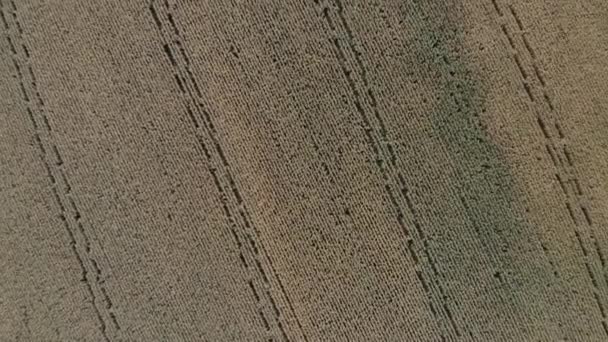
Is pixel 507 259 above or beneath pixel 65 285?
beneath

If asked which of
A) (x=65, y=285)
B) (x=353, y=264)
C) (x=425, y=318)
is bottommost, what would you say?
(x=425, y=318)

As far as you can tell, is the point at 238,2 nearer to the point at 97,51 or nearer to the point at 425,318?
the point at 97,51

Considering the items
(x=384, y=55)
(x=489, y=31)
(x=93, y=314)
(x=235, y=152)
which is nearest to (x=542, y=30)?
(x=489, y=31)

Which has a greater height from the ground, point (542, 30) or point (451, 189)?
point (542, 30)

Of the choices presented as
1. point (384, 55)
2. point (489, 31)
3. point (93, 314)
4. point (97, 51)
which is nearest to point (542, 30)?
point (489, 31)

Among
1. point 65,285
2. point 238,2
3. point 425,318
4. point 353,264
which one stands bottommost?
point 425,318

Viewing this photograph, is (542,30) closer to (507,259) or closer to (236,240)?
(507,259)
